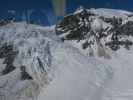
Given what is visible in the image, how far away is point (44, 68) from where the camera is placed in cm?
804

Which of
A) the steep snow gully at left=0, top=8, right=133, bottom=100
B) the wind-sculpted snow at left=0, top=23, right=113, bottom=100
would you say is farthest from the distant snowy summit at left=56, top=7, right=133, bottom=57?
the wind-sculpted snow at left=0, top=23, right=113, bottom=100

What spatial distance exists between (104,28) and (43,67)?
3369mm

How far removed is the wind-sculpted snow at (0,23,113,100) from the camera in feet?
24.1

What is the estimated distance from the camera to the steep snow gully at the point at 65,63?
24.4 feet

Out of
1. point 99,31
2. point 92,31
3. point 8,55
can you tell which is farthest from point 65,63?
point 99,31

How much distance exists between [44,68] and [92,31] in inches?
113

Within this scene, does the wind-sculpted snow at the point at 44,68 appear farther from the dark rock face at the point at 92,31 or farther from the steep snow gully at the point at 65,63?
the dark rock face at the point at 92,31

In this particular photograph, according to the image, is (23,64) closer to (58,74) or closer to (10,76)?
(10,76)

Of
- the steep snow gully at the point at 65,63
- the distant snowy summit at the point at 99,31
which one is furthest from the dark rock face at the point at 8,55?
the distant snowy summit at the point at 99,31

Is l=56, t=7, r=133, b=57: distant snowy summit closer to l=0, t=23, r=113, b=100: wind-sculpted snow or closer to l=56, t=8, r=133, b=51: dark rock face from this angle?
l=56, t=8, r=133, b=51: dark rock face

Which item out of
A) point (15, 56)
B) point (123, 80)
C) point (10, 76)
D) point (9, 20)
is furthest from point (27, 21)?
point (123, 80)

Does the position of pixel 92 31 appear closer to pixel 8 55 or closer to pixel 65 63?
pixel 65 63

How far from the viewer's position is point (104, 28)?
1005cm

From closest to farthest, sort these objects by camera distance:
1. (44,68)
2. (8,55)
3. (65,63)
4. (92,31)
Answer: (44,68) → (8,55) → (65,63) → (92,31)
